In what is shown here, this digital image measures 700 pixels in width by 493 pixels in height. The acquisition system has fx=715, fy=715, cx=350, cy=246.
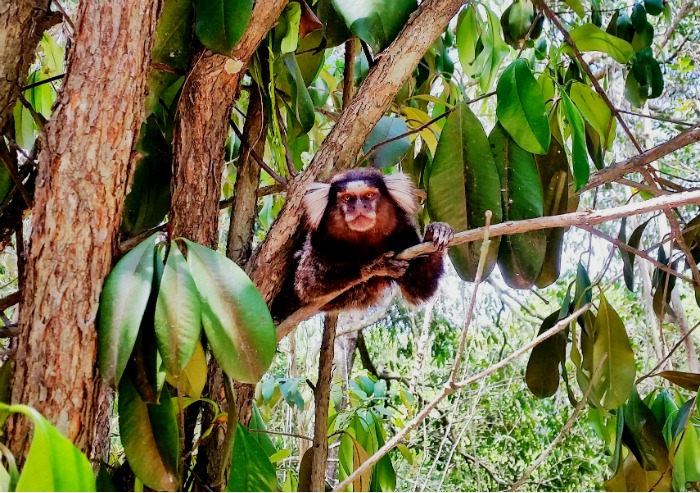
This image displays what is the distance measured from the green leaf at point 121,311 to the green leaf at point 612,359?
1518 mm

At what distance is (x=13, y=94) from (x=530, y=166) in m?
1.50

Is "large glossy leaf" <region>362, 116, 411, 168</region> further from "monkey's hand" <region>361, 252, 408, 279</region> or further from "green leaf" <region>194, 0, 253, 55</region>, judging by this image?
"green leaf" <region>194, 0, 253, 55</region>

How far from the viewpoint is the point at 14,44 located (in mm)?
1837

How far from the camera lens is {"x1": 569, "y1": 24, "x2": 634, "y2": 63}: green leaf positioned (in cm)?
253

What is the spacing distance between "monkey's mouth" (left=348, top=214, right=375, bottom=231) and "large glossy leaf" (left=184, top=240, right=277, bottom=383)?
54.0 inches

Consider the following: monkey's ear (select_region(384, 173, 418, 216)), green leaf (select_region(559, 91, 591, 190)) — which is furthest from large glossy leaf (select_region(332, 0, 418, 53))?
monkey's ear (select_region(384, 173, 418, 216))

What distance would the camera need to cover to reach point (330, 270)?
2.82 m

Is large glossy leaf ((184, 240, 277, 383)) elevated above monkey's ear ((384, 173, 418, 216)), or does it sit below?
below

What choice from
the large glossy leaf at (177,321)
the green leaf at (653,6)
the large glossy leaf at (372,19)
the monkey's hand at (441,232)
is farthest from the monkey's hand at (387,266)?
the green leaf at (653,6)

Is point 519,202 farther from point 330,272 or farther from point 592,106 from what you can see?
point 330,272

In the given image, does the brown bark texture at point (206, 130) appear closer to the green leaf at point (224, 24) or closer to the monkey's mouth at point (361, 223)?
the green leaf at point (224, 24)

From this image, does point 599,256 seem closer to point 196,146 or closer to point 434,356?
point 434,356

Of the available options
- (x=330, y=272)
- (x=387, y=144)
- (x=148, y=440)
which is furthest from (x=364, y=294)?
(x=148, y=440)

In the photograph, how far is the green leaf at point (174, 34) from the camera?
80.2 inches
